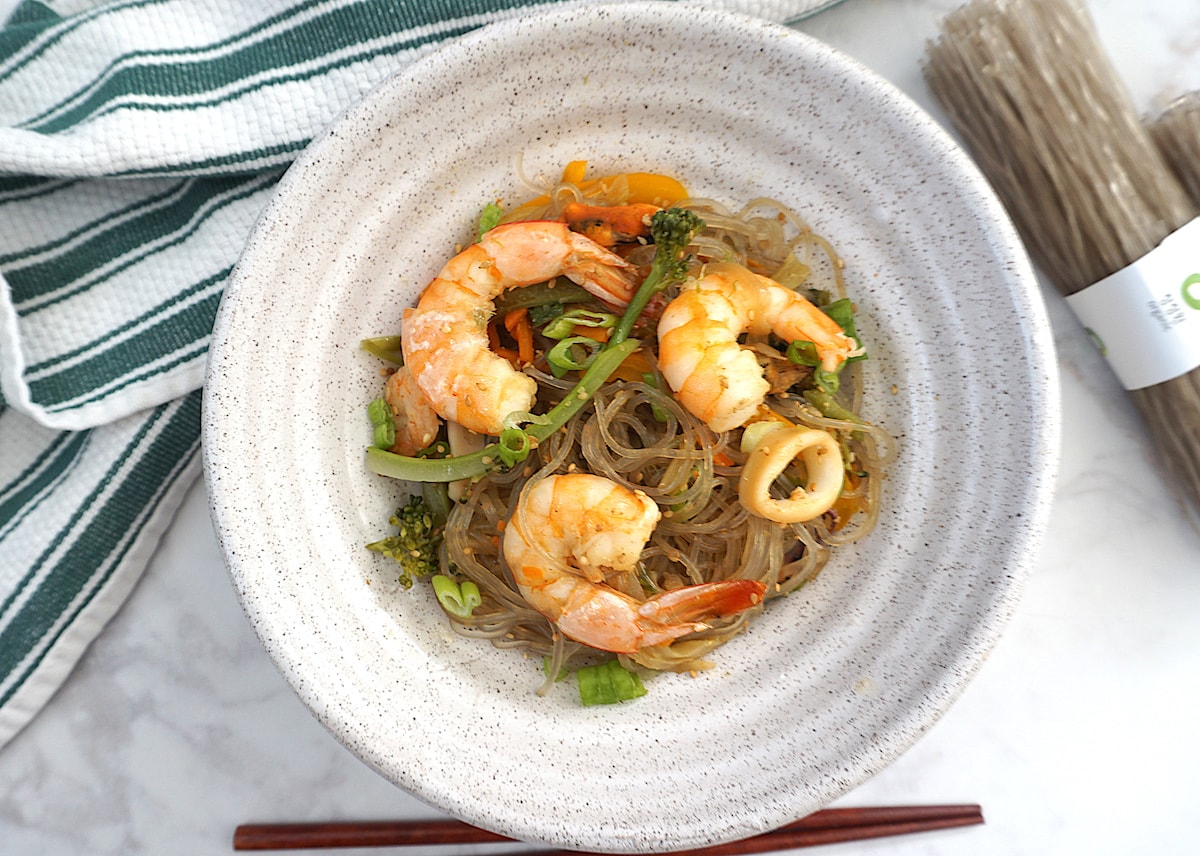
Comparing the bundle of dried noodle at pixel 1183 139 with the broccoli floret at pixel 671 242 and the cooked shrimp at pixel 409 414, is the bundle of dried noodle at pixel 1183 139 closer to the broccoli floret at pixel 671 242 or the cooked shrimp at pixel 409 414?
the broccoli floret at pixel 671 242

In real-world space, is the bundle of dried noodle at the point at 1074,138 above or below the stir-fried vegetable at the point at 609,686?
above

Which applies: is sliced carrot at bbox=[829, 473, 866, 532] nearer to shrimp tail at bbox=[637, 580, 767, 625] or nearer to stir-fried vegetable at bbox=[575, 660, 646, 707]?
shrimp tail at bbox=[637, 580, 767, 625]

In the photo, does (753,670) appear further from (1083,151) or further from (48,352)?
(48,352)

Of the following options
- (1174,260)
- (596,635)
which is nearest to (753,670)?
(596,635)

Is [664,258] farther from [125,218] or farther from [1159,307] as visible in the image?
[125,218]

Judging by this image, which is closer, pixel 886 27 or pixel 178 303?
pixel 178 303

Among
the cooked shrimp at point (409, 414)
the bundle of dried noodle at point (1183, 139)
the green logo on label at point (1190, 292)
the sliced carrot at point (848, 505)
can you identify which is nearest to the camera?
the cooked shrimp at point (409, 414)

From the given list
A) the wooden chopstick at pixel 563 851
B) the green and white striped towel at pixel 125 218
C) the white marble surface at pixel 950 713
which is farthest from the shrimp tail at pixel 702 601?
the green and white striped towel at pixel 125 218
